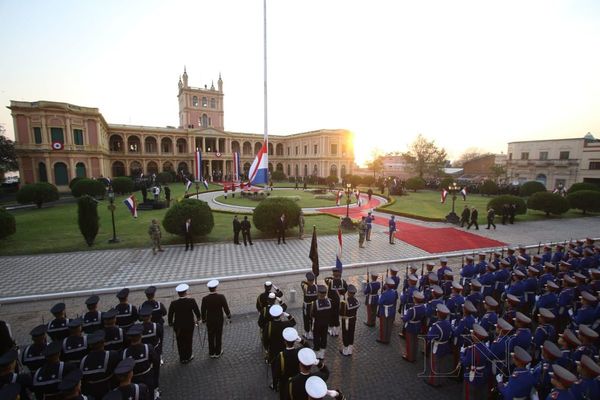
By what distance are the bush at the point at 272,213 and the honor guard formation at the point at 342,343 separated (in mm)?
8452

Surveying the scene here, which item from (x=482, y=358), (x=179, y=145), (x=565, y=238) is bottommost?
(x=565, y=238)

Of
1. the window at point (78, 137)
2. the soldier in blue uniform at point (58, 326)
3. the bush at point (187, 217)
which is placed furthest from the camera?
the window at point (78, 137)

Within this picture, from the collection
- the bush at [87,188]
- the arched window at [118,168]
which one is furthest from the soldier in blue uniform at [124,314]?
the arched window at [118,168]

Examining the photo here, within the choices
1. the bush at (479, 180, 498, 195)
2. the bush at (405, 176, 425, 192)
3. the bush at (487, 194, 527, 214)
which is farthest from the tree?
the bush at (487, 194, 527, 214)

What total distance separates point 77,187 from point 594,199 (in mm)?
44982

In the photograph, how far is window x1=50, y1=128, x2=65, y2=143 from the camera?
124 ft

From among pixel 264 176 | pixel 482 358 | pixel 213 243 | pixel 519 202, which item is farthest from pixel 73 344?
pixel 519 202

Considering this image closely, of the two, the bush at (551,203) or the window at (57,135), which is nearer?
Result: the bush at (551,203)

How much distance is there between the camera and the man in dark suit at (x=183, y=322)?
233 inches

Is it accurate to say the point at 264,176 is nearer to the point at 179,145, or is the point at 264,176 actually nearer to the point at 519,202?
the point at 519,202

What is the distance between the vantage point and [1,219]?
13547 mm

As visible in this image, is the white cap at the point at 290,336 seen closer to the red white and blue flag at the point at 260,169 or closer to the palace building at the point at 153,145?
the red white and blue flag at the point at 260,169

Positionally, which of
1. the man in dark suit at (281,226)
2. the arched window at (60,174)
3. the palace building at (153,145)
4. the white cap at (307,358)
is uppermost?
the palace building at (153,145)

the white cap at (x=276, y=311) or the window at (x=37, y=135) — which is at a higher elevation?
the window at (x=37, y=135)
